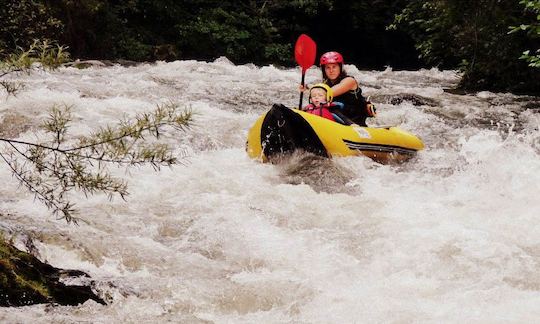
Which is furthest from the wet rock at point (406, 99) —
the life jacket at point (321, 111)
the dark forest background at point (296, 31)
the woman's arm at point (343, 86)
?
the life jacket at point (321, 111)

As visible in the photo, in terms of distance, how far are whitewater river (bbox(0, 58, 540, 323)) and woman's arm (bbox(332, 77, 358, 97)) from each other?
1.11 metres

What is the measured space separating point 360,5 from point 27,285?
20.0 meters

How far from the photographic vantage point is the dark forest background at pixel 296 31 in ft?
36.4

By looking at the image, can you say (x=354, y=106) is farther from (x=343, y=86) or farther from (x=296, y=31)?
(x=296, y=31)

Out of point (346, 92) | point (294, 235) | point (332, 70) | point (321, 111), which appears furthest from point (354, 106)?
point (294, 235)

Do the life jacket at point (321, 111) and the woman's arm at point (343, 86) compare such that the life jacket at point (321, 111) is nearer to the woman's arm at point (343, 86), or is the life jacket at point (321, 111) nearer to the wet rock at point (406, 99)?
the woman's arm at point (343, 86)

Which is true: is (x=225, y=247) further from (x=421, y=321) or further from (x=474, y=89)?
(x=474, y=89)

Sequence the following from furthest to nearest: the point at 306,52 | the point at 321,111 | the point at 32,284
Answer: the point at 306,52, the point at 321,111, the point at 32,284

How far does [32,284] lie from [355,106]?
515cm

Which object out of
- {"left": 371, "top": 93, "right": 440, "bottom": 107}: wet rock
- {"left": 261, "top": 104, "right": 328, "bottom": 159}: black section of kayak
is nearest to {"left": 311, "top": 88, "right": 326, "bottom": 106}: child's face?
{"left": 261, "top": 104, "right": 328, "bottom": 159}: black section of kayak

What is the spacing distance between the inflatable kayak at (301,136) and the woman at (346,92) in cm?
79

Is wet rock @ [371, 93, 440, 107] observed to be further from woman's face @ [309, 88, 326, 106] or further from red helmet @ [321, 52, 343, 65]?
woman's face @ [309, 88, 326, 106]

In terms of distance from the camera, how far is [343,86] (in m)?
7.09

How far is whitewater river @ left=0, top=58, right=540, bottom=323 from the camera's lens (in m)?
2.95
